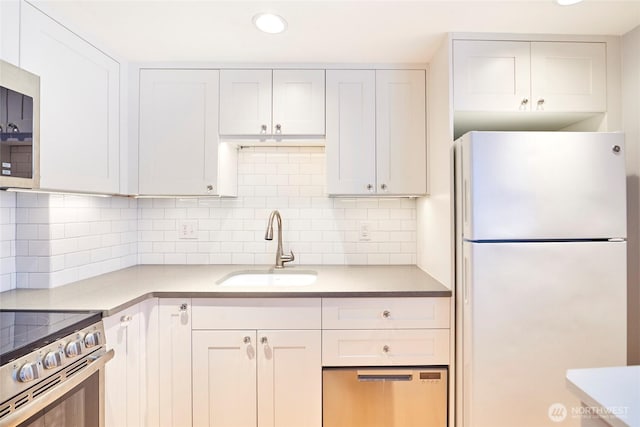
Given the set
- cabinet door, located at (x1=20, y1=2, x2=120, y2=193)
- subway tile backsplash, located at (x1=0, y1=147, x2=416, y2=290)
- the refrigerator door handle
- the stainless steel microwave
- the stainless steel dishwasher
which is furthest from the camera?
subway tile backsplash, located at (x1=0, y1=147, x2=416, y2=290)

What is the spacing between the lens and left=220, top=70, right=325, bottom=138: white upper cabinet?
195cm

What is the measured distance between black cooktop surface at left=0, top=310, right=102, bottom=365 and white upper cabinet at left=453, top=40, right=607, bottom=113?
191 cm

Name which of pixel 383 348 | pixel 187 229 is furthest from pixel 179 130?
pixel 383 348

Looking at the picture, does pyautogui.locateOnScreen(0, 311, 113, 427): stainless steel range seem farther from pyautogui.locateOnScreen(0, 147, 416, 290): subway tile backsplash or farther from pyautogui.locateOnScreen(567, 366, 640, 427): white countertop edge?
pyautogui.locateOnScreen(567, 366, 640, 427): white countertop edge

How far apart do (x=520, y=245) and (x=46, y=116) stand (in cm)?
213

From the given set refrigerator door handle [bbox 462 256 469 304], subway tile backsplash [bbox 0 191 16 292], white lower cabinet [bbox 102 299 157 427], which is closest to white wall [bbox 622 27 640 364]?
refrigerator door handle [bbox 462 256 469 304]

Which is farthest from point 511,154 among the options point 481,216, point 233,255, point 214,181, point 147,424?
point 147,424

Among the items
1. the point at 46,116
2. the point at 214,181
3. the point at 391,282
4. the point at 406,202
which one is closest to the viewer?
the point at 46,116

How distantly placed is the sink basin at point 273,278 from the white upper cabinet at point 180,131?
1.94 feet

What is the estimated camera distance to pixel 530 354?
143cm

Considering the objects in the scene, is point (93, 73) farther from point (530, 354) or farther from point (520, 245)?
point (530, 354)

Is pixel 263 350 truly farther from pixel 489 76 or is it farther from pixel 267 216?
pixel 489 76

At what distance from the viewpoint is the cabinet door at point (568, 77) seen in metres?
1.64

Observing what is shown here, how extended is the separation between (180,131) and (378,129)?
1.21m
